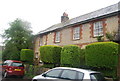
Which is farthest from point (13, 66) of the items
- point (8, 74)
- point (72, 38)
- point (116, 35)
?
point (116, 35)

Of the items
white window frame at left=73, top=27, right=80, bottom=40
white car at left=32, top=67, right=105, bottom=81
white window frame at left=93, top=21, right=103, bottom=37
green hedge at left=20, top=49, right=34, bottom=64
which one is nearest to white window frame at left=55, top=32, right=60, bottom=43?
white window frame at left=73, top=27, right=80, bottom=40

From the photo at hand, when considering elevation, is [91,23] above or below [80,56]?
above

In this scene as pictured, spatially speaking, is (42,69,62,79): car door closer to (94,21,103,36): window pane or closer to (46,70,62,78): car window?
(46,70,62,78): car window

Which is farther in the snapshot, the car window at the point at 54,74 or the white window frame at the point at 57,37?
the white window frame at the point at 57,37

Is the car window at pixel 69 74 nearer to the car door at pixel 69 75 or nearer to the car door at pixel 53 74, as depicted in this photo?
the car door at pixel 69 75

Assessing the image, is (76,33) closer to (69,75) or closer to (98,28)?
(98,28)

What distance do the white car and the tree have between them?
54.3 ft

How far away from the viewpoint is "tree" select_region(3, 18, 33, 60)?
22962 mm

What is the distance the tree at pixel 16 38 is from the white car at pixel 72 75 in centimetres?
1655

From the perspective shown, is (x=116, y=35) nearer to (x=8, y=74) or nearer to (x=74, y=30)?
(x=74, y=30)

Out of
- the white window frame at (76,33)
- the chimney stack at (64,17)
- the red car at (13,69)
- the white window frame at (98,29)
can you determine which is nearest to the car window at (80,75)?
the white window frame at (98,29)

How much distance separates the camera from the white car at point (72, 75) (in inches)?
243

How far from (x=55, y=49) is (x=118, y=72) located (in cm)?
697

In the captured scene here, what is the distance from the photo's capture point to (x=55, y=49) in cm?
1534
